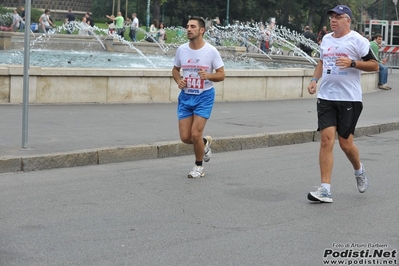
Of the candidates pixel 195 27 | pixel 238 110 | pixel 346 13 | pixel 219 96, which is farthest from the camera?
pixel 219 96

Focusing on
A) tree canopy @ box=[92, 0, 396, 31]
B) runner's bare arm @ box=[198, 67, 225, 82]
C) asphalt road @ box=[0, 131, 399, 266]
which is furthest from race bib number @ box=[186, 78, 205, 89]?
tree canopy @ box=[92, 0, 396, 31]

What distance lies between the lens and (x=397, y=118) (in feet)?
57.1

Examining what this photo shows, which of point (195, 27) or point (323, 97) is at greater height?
point (195, 27)

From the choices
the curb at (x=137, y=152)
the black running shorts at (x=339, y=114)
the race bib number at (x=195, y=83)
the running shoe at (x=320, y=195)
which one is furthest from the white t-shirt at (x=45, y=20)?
the running shoe at (x=320, y=195)

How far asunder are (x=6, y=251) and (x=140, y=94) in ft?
37.5

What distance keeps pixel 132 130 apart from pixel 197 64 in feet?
12.1

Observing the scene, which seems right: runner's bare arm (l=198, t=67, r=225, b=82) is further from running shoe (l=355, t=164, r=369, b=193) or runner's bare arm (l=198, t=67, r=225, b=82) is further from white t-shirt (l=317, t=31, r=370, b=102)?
running shoe (l=355, t=164, r=369, b=193)

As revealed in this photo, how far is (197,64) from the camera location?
384 inches

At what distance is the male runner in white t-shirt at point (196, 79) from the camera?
9.75m

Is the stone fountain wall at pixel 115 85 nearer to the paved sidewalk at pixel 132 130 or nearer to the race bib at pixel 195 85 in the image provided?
the paved sidewalk at pixel 132 130

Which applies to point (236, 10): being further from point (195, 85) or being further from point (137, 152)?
point (195, 85)

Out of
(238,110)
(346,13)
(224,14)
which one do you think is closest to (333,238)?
(346,13)

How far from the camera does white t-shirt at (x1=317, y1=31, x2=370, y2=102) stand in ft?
27.8

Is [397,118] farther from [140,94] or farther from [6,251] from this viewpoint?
[6,251]
